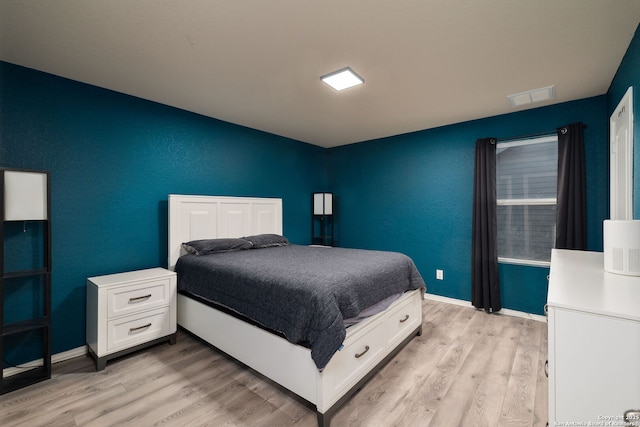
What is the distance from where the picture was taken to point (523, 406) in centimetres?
171

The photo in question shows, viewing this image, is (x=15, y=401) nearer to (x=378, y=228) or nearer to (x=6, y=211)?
(x=6, y=211)

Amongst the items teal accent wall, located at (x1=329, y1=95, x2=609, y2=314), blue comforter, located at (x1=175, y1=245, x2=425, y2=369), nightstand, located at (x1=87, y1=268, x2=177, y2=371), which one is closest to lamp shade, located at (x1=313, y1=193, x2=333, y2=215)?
teal accent wall, located at (x1=329, y1=95, x2=609, y2=314)

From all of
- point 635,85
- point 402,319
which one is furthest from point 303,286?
point 635,85

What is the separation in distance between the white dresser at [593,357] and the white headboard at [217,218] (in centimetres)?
305

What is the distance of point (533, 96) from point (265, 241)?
10.7 ft

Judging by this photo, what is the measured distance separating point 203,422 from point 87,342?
158 cm

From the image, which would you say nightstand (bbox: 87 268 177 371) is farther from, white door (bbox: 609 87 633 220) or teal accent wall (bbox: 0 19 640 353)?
white door (bbox: 609 87 633 220)

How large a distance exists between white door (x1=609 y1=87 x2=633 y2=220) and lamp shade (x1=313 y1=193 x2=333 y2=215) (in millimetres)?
3318

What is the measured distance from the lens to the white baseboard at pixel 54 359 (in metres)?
2.05

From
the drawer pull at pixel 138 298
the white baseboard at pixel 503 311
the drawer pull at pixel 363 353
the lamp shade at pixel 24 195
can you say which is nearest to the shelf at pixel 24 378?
the drawer pull at pixel 138 298

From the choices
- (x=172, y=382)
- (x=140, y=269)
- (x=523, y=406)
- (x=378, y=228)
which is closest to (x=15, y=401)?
(x=172, y=382)

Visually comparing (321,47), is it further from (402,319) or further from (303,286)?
(402,319)

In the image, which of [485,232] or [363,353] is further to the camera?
[485,232]

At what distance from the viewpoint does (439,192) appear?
3.74m
